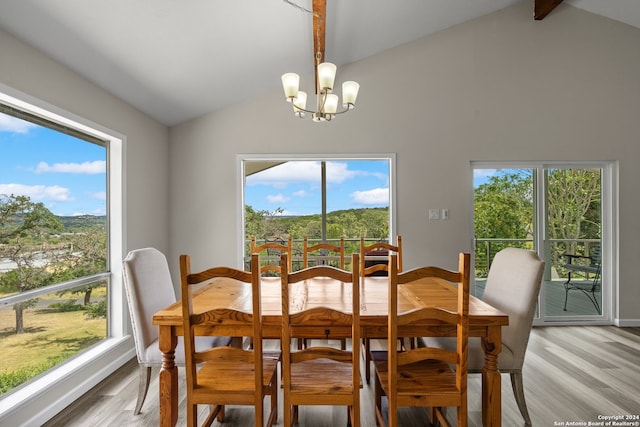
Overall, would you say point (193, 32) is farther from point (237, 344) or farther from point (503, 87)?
point (503, 87)

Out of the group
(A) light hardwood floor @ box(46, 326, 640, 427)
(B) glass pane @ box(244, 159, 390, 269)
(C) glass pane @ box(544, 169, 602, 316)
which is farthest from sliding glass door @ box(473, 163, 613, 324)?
(B) glass pane @ box(244, 159, 390, 269)

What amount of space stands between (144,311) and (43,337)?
86cm

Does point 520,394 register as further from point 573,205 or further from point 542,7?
point 542,7

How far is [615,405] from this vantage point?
222 cm

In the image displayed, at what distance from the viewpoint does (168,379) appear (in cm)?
169

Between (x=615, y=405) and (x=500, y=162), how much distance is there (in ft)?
8.03

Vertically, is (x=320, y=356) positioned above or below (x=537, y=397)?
above

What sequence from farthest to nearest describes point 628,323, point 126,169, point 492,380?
point 628,323 < point 126,169 < point 492,380

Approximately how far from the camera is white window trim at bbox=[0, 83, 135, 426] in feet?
6.41

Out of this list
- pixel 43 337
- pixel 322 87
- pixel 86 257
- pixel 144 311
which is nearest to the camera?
pixel 144 311

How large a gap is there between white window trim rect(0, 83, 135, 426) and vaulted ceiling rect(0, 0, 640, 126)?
37 centimetres

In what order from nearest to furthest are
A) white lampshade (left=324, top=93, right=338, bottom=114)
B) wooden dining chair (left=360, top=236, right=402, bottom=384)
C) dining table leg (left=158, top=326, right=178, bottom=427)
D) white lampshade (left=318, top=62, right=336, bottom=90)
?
dining table leg (left=158, top=326, right=178, bottom=427), white lampshade (left=318, top=62, right=336, bottom=90), white lampshade (left=324, top=93, right=338, bottom=114), wooden dining chair (left=360, top=236, right=402, bottom=384)

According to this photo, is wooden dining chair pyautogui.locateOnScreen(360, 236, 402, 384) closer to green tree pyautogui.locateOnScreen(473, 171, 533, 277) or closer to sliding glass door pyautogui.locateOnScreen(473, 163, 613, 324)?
green tree pyautogui.locateOnScreen(473, 171, 533, 277)

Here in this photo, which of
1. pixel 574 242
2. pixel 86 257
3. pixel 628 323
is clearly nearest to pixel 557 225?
pixel 574 242
